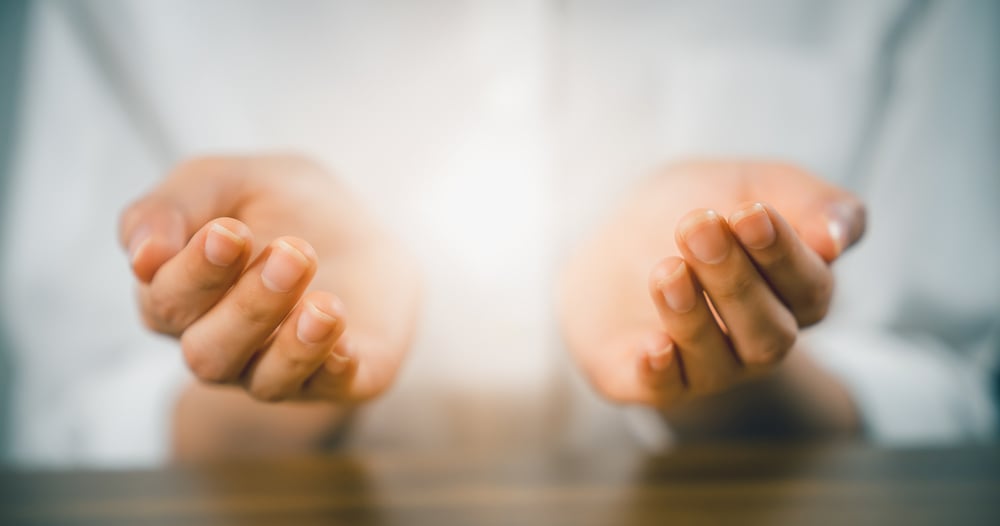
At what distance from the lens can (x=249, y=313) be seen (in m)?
0.17

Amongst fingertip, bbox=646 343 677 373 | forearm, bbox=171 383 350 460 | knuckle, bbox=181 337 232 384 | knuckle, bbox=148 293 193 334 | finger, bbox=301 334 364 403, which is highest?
forearm, bbox=171 383 350 460

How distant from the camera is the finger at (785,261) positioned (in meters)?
0.16

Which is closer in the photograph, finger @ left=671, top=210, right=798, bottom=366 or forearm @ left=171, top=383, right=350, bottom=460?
finger @ left=671, top=210, right=798, bottom=366

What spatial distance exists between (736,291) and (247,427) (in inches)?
12.3

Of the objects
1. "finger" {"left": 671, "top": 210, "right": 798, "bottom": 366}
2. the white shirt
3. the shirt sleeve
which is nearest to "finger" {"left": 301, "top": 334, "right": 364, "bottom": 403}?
"finger" {"left": 671, "top": 210, "right": 798, "bottom": 366}

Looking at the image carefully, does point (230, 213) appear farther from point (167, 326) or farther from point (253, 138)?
point (253, 138)

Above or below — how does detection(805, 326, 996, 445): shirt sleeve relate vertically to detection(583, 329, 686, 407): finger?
below

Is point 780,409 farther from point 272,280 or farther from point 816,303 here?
point 272,280

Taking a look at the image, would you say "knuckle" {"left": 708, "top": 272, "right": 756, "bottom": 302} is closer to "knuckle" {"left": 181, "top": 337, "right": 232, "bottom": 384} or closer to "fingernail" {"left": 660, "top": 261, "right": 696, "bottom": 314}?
"fingernail" {"left": 660, "top": 261, "right": 696, "bottom": 314}

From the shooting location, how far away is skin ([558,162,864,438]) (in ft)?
0.54

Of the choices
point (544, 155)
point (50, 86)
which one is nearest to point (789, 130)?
point (544, 155)

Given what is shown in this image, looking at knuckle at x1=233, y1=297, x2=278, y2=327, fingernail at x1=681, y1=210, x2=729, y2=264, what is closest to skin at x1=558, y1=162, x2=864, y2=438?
fingernail at x1=681, y1=210, x2=729, y2=264

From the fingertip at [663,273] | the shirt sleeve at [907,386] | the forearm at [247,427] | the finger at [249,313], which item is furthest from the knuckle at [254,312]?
the shirt sleeve at [907,386]

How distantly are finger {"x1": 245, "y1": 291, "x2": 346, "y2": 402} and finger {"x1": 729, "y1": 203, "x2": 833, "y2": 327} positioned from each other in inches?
4.2
